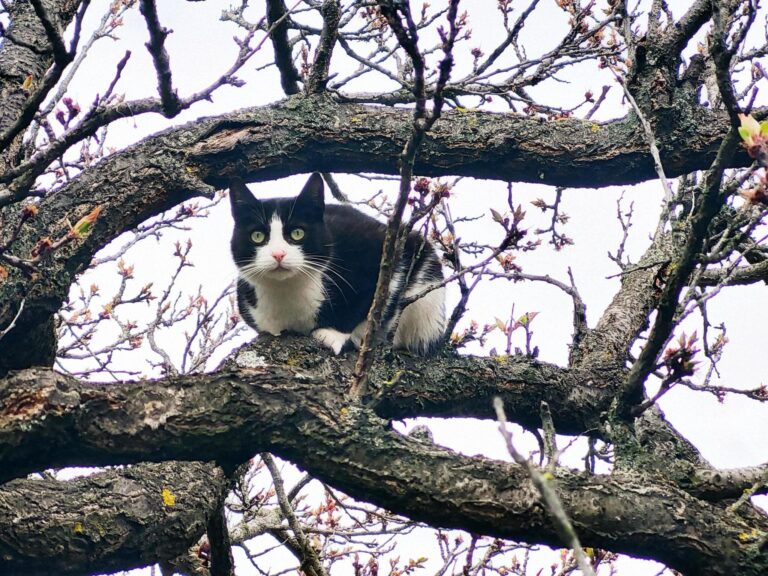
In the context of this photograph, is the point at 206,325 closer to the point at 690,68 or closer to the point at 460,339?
the point at 460,339

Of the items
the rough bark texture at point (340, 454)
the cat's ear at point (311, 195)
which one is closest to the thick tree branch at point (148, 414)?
the rough bark texture at point (340, 454)

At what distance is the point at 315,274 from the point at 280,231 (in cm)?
35

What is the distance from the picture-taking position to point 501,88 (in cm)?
404

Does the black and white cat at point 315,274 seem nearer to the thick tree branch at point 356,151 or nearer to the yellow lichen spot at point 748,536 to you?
the thick tree branch at point 356,151

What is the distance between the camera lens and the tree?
2.48 m

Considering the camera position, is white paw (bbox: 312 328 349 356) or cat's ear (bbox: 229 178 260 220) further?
cat's ear (bbox: 229 178 260 220)

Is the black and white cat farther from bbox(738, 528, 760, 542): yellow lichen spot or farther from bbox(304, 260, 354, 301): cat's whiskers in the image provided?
bbox(738, 528, 760, 542): yellow lichen spot

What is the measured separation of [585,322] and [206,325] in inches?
123

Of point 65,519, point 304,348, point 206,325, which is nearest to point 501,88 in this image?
point 304,348

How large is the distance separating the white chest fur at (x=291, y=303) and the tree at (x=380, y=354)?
1.36 ft

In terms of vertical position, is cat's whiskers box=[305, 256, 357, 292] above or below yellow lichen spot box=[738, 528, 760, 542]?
above

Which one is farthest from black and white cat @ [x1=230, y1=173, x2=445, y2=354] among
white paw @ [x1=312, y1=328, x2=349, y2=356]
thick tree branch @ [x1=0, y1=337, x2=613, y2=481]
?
thick tree branch @ [x1=0, y1=337, x2=613, y2=481]

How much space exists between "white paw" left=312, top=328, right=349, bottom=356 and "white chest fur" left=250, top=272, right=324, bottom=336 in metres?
0.08

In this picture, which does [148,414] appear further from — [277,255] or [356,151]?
[277,255]
